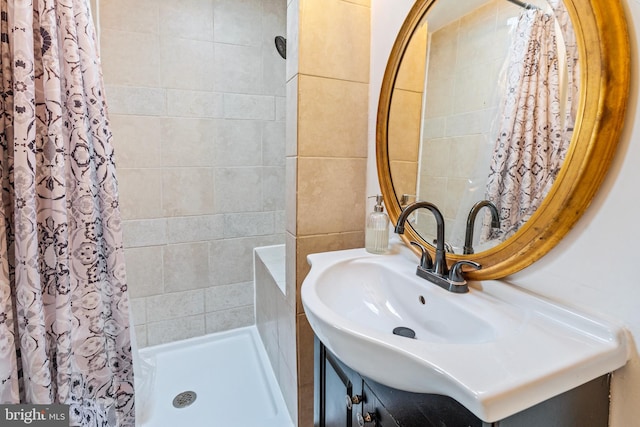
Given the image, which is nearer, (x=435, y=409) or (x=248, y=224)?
(x=435, y=409)

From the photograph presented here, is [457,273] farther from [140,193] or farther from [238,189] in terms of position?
[140,193]

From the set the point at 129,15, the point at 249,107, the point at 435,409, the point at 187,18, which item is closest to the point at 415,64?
the point at 435,409

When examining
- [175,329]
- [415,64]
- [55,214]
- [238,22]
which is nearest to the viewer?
[55,214]

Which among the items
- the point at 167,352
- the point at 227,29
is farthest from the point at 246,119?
the point at 167,352

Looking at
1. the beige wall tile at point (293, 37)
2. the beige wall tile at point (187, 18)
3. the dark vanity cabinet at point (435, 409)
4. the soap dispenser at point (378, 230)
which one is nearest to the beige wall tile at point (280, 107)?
the beige wall tile at point (187, 18)

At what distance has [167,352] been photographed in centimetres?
194

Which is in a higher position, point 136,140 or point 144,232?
point 136,140

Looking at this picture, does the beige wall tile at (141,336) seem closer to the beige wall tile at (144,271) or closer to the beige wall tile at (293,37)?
the beige wall tile at (144,271)

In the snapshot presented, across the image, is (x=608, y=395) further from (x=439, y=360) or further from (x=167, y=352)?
(x=167, y=352)

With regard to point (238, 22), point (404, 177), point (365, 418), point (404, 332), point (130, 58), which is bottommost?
point (365, 418)

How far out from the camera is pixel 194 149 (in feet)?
6.27

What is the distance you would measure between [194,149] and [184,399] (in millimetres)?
1407

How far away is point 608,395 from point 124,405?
1.45 meters

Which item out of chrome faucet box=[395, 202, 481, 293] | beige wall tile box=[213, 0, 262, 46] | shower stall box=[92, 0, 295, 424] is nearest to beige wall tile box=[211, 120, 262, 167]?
shower stall box=[92, 0, 295, 424]
